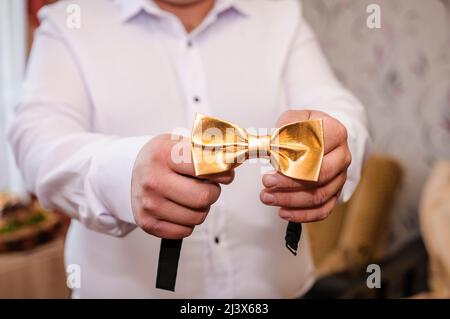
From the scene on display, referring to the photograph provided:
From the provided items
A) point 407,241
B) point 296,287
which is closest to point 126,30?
point 296,287

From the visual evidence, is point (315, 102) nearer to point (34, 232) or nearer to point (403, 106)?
point (403, 106)

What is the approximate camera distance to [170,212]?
318 millimetres

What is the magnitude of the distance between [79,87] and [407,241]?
1.06 m

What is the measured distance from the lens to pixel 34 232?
4.14ft

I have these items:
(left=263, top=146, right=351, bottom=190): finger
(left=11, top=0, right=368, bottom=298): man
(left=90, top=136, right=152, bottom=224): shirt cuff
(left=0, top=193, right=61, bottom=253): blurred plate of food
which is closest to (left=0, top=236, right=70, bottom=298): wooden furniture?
(left=0, top=193, right=61, bottom=253): blurred plate of food

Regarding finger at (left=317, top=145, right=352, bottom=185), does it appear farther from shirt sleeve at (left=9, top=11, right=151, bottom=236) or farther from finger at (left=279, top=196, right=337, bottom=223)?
shirt sleeve at (left=9, top=11, right=151, bottom=236)

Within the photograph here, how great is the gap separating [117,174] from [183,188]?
70mm

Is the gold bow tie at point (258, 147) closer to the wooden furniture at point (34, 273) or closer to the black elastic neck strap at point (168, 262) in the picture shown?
the black elastic neck strap at point (168, 262)

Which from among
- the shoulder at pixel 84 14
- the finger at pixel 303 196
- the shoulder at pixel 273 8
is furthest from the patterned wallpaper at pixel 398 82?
the finger at pixel 303 196

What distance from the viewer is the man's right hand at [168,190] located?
31 centimetres

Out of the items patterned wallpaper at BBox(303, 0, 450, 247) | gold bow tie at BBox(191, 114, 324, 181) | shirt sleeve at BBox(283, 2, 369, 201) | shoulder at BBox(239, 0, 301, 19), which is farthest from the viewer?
patterned wallpaper at BBox(303, 0, 450, 247)

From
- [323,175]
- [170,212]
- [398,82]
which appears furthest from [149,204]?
[398,82]

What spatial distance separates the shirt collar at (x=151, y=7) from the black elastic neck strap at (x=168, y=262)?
0.76ft

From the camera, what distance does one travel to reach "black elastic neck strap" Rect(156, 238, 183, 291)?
0.35 metres
